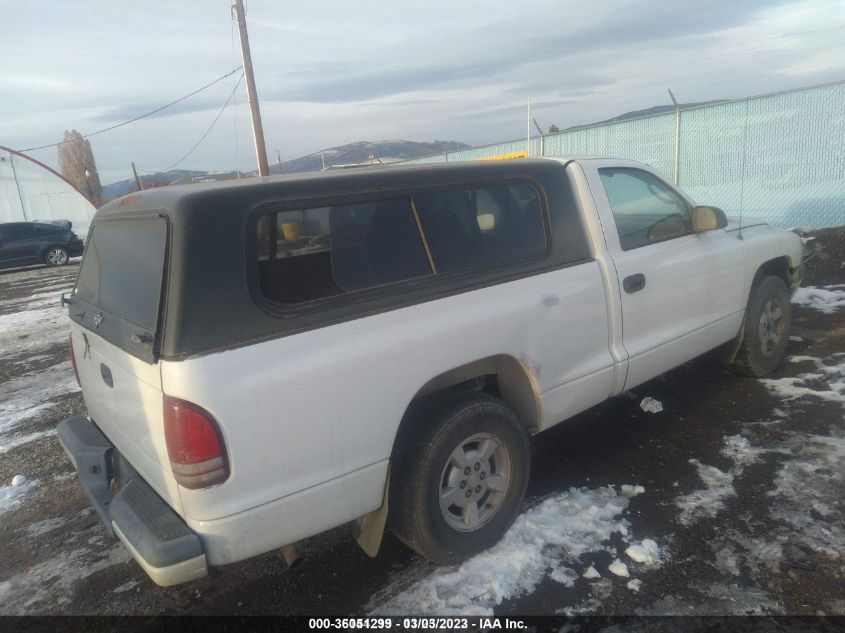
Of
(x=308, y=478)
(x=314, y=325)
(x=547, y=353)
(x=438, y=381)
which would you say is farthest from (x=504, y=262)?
(x=308, y=478)

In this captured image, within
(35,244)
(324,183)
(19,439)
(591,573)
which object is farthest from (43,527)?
(35,244)

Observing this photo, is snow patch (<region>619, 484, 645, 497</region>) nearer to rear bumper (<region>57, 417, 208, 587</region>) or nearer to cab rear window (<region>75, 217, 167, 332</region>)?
rear bumper (<region>57, 417, 208, 587</region>)

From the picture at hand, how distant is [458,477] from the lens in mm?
2824

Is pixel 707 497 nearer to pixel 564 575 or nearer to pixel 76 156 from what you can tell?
A: pixel 564 575

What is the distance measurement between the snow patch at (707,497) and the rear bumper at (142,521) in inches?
95.3

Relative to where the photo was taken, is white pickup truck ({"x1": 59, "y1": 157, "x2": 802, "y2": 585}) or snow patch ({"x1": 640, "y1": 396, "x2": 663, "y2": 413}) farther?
snow patch ({"x1": 640, "y1": 396, "x2": 663, "y2": 413})

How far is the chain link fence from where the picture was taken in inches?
396

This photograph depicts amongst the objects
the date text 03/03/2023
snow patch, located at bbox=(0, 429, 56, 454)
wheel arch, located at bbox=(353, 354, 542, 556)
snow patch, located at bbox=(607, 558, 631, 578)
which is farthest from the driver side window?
snow patch, located at bbox=(0, 429, 56, 454)

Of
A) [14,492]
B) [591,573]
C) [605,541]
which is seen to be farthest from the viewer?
[14,492]

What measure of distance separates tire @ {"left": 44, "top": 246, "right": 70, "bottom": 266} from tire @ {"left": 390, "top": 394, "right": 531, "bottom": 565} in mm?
21066

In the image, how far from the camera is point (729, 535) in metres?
2.96

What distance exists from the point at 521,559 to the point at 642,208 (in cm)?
238

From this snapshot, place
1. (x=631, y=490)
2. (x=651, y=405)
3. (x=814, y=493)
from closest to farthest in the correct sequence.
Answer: (x=814, y=493) < (x=631, y=490) < (x=651, y=405)

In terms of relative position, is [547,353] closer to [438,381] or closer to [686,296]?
[438,381]
